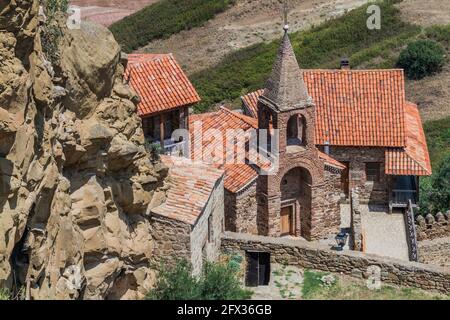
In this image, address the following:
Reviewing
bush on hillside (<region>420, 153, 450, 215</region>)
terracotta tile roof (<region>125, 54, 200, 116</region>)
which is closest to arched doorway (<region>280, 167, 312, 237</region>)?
terracotta tile roof (<region>125, 54, 200, 116</region>)

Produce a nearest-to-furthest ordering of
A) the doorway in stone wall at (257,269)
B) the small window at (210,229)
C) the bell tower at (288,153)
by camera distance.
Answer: the small window at (210,229)
the doorway in stone wall at (257,269)
the bell tower at (288,153)

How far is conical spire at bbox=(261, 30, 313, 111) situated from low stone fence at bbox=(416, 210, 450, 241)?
22.6ft

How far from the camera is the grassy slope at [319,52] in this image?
2384 inches

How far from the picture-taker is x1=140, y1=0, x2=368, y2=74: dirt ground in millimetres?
71562

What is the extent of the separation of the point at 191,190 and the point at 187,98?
7239mm

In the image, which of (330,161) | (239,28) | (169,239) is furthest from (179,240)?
(239,28)

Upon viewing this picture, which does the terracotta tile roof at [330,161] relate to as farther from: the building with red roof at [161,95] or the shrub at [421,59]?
the shrub at [421,59]

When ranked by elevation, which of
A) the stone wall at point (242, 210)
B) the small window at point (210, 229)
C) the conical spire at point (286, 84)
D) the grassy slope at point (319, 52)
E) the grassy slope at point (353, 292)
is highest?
the grassy slope at point (319, 52)

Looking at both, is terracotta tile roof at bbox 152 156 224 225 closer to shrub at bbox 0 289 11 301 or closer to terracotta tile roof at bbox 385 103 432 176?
shrub at bbox 0 289 11 301

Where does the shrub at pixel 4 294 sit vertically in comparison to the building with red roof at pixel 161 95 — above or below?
Answer: below

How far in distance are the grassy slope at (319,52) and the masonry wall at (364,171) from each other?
76.7 ft

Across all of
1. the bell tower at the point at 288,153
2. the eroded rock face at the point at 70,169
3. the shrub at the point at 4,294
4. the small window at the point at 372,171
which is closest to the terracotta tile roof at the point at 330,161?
the bell tower at the point at 288,153
